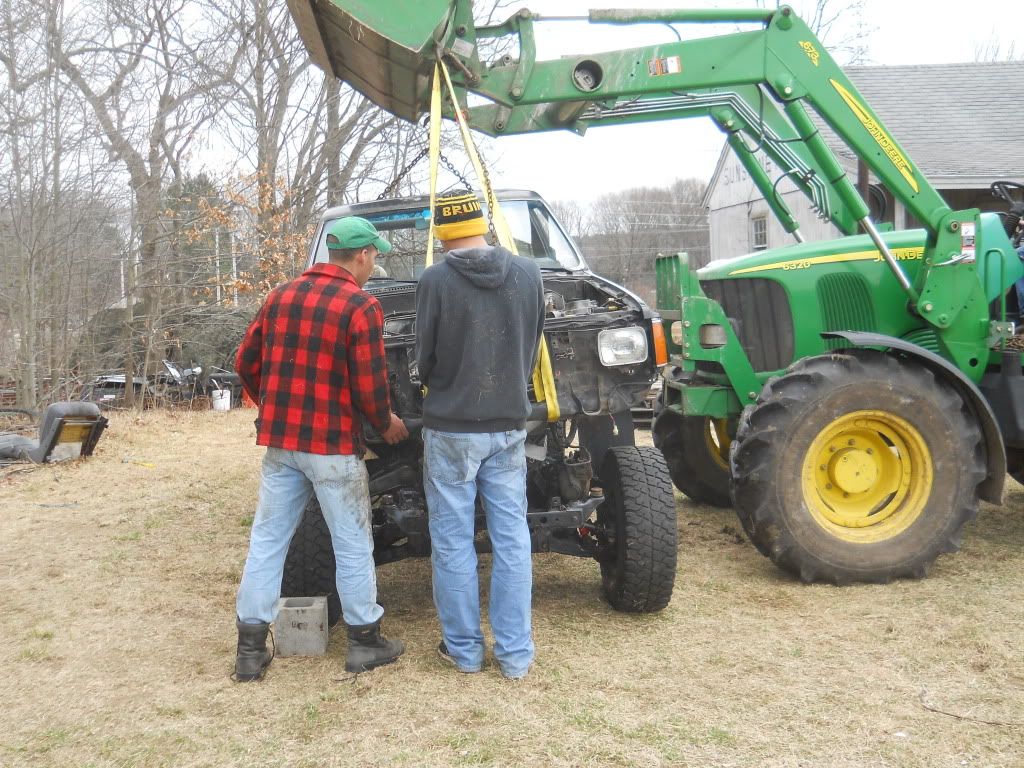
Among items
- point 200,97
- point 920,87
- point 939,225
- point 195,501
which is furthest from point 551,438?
point 920,87

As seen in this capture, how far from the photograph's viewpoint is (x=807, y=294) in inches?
227

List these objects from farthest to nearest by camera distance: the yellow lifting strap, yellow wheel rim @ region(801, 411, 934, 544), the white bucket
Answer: the white bucket, yellow wheel rim @ region(801, 411, 934, 544), the yellow lifting strap

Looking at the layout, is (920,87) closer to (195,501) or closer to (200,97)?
(200,97)

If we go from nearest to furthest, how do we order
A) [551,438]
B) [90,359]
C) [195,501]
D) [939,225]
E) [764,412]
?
[551,438] → [764,412] → [939,225] → [195,501] → [90,359]

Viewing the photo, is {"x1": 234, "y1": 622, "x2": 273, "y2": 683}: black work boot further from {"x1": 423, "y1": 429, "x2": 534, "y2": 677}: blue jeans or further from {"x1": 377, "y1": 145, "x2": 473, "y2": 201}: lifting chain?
{"x1": 377, "y1": 145, "x2": 473, "y2": 201}: lifting chain

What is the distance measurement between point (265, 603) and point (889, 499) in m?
3.37

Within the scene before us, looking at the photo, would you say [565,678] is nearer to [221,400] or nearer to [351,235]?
[351,235]

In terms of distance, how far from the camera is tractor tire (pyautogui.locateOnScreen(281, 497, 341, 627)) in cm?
441

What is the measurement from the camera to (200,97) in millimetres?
16781

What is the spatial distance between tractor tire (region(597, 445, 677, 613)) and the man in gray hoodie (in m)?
0.67

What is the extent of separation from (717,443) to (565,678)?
131 inches

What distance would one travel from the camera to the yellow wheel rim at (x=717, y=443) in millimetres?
6696


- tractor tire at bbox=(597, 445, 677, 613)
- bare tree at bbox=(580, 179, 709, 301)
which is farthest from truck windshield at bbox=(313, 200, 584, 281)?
bare tree at bbox=(580, 179, 709, 301)

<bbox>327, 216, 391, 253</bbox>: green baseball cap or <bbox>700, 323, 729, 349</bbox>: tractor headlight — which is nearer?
<bbox>327, 216, 391, 253</bbox>: green baseball cap
